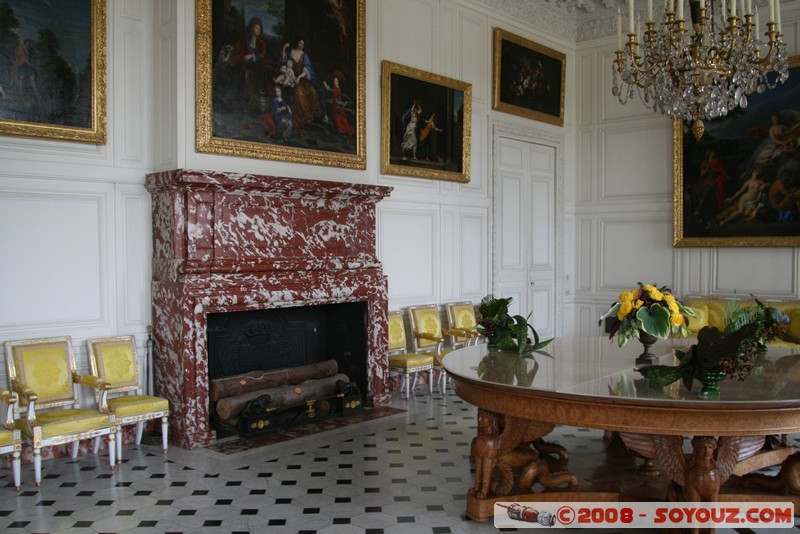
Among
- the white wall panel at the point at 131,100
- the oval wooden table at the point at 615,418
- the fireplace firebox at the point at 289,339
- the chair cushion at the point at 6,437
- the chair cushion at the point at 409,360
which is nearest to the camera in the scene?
the oval wooden table at the point at 615,418

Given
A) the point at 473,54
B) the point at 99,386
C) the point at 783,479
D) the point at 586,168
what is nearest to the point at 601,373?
the point at 783,479

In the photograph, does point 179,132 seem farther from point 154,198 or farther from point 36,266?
point 36,266

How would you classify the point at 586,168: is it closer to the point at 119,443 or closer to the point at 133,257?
the point at 133,257

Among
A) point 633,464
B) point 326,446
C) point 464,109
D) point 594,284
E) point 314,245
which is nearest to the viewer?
point 633,464

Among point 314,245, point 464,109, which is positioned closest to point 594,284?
point 464,109

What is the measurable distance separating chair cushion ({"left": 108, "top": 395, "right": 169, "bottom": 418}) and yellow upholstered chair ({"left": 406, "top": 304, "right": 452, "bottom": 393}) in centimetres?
347

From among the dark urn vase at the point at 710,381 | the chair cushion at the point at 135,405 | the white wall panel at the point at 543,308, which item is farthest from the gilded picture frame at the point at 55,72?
the white wall panel at the point at 543,308

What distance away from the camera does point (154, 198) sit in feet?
22.0

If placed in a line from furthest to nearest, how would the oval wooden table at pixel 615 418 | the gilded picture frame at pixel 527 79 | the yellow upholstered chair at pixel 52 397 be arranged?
the gilded picture frame at pixel 527 79 → the yellow upholstered chair at pixel 52 397 → the oval wooden table at pixel 615 418

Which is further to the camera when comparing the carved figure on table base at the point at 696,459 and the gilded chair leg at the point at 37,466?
the gilded chair leg at the point at 37,466

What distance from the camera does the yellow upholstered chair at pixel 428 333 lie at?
870 cm

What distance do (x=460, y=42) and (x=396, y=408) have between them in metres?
5.12

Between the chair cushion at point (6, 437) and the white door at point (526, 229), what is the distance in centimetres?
691

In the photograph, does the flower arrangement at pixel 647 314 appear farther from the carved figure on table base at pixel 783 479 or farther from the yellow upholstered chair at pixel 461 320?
the yellow upholstered chair at pixel 461 320
